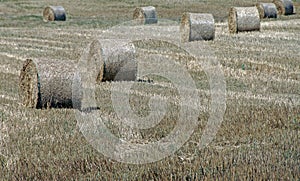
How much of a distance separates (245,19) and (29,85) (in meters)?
14.4


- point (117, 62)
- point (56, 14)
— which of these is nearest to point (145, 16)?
point (56, 14)

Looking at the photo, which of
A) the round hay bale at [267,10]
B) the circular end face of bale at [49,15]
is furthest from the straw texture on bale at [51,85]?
the circular end face of bale at [49,15]

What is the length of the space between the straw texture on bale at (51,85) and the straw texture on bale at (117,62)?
2661 millimetres

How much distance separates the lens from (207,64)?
44.2 feet

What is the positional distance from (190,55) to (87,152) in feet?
32.1

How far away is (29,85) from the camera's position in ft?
29.9

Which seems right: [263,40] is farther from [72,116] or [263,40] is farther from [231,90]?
[72,116]

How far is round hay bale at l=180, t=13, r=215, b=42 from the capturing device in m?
19.2

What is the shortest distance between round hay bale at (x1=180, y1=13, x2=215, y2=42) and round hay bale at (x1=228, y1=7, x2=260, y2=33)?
2719 mm

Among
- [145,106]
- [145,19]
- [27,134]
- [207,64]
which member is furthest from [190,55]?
[145,19]

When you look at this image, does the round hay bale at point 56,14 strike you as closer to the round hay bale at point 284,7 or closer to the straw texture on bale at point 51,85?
the round hay bale at point 284,7

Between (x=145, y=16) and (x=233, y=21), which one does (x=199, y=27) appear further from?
(x=145, y=16)

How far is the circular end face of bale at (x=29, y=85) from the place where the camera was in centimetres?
883

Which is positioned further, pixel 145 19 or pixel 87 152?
pixel 145 19
